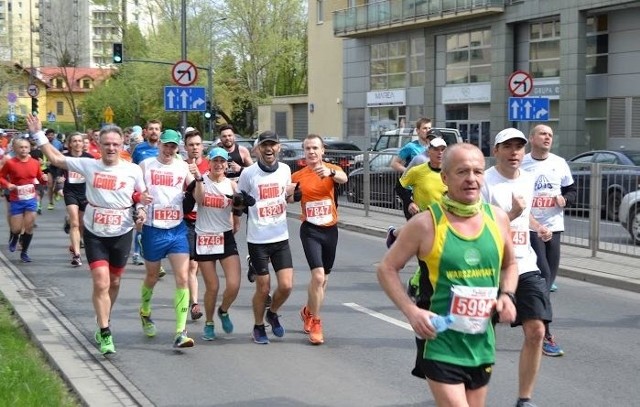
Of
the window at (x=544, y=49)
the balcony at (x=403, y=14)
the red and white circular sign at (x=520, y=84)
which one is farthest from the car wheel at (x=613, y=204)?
the balcony at (x=403, y=14)

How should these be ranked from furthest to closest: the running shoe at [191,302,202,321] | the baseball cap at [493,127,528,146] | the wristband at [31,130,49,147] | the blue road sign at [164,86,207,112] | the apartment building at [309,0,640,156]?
the apartment building at [309,0,640,156]
the blue road sign at [164,86,207,112]
the running shoe at [191,302,202,321]
the wristband at [31,130,49,147]
the baseball cap at [493,127,528,146]

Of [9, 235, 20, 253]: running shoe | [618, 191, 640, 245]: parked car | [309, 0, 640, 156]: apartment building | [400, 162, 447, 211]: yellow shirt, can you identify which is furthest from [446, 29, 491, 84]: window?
[400, 162, 447, 211]: yellow shirt

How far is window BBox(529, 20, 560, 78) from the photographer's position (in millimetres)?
35688

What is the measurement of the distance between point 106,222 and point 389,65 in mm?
39496

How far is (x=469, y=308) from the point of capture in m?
4.27

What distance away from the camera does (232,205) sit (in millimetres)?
8352

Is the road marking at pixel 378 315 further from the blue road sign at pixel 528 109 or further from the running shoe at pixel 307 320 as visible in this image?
the blue road sign at pixel 528 109

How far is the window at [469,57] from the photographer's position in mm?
39406

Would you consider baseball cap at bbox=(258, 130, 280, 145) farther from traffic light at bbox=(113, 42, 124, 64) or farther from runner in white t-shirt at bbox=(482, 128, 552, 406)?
traffic light at bbox=(113, 42, 124, 64)

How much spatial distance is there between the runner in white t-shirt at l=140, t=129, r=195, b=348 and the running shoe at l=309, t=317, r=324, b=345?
1070mm

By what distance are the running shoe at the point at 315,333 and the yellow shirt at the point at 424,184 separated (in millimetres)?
1666

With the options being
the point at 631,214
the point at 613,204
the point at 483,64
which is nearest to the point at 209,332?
the point at 631,214

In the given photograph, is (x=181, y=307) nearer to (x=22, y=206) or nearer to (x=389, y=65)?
(x=22, y=206)

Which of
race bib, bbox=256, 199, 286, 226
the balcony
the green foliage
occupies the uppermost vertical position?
the balcony
